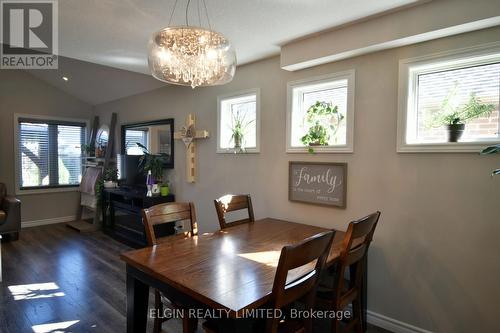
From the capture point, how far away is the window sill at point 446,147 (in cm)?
188

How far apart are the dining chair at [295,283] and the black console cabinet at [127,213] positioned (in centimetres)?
274

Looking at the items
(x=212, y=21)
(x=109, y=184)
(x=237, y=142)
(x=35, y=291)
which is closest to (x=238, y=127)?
(x=237, y=142)

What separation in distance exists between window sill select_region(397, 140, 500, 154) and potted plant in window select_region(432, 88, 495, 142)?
0.05 meters

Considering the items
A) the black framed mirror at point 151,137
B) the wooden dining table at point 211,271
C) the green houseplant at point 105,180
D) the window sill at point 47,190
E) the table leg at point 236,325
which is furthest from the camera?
the window sill at point 47,190

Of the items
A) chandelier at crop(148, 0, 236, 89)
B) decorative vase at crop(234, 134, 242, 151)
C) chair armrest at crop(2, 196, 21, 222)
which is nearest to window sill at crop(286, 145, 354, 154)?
decorative vase at crop(234, 134, 242, 151)

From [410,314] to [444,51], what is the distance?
1.98 meters

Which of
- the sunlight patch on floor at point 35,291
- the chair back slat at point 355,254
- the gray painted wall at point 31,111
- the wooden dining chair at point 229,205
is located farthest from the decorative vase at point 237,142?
the gray painted wall at point 31,111

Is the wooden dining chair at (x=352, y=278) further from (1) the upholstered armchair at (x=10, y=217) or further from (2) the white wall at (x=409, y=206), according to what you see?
(1) the upholstered armchair at (x=10, y=217)

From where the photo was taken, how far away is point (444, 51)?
6.61ft

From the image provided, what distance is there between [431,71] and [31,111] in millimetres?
6320

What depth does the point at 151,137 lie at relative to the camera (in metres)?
4.55

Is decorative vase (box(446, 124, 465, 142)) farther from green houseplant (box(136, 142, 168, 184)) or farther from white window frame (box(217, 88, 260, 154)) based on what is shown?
green houseplant (box(136, 142, 168, 184))

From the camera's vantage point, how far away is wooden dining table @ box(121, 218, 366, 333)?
1248 millimetres

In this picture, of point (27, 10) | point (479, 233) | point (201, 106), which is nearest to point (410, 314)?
point (479, 233)
